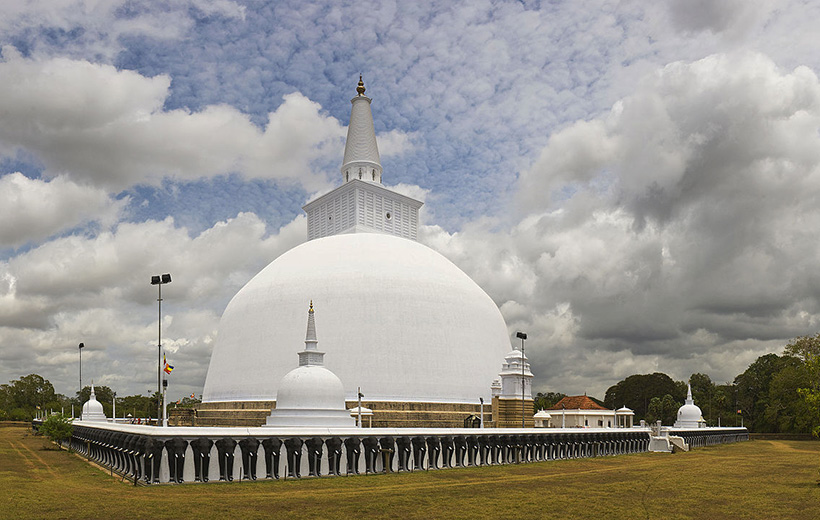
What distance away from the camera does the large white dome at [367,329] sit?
44250 mm

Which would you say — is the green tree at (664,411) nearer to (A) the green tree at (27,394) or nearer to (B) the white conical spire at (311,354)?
(B) the white conical spire at (311,354)

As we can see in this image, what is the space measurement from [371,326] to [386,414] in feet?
19.7

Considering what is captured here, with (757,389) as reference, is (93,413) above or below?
above

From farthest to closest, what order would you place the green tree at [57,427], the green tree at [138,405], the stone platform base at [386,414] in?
the green tree at [138,405] → the green tree at [57,427] → the stone platform base at [386,414]

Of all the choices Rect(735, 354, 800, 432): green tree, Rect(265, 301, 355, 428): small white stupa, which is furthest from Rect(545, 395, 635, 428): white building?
Rect(265, 301, 355, 428): small white stupa

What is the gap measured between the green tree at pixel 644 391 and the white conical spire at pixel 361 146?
67.8m

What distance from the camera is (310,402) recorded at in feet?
110

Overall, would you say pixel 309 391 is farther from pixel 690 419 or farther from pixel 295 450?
pixel 690 419

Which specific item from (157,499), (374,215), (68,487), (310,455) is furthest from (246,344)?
(157,499)

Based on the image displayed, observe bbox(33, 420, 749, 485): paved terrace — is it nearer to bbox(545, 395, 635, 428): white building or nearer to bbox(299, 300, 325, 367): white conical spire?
bbox(299, 300, 325, 367): white conical spire

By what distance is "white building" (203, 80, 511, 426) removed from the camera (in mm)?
44250

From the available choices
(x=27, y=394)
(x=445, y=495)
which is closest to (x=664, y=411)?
(x=445, y=495)

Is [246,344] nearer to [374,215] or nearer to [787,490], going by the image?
[374,215]

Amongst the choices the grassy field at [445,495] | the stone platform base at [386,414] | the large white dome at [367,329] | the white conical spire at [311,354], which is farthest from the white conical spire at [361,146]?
the grassy field at [445,495]
